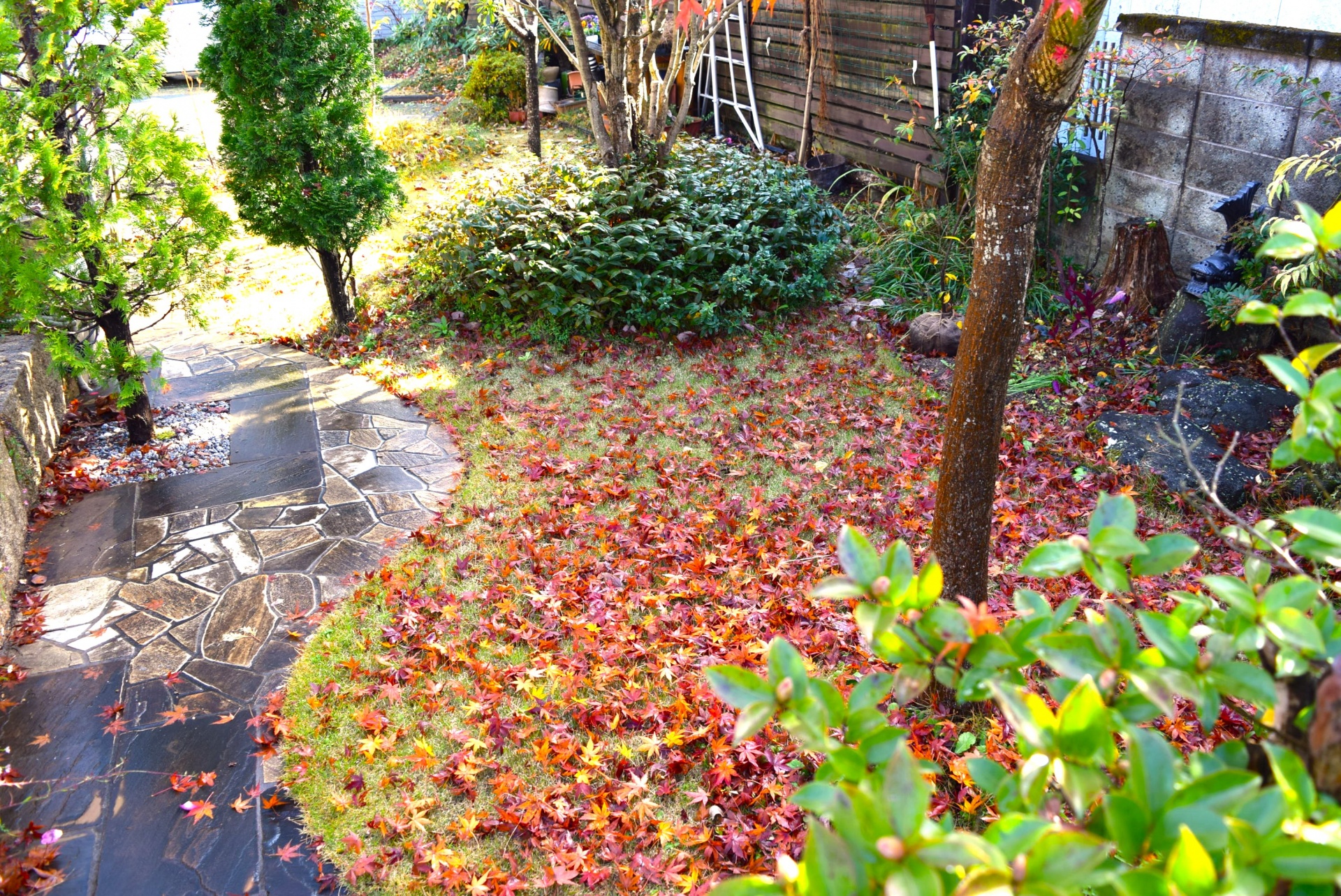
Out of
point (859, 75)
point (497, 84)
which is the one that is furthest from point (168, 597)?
point (497, 84)

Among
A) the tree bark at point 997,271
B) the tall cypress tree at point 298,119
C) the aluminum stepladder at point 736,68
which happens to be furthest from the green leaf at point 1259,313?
the aluminum stepladder at point 736,68

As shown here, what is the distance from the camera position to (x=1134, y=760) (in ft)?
3.03

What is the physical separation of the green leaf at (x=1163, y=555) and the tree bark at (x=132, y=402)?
230 inches

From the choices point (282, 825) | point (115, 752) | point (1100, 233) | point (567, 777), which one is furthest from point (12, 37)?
point (1100, 233)

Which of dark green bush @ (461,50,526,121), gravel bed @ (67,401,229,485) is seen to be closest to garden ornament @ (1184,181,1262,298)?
gravel bed @ (67,401,229,485)

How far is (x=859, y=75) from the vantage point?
9008 millimetres

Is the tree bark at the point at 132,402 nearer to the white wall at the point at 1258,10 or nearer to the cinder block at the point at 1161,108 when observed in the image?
the cinder block at the point at 1161,108

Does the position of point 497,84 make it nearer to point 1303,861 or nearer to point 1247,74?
point 1247,74

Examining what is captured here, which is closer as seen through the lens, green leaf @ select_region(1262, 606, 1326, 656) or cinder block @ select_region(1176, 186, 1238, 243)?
green leaf @ select_region(1262, 606, 1326, 656)

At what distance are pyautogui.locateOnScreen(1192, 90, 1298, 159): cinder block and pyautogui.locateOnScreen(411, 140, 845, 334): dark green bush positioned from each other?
9.19 ft

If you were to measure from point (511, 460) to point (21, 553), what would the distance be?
103 inches

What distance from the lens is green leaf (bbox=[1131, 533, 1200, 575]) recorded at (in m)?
1.09

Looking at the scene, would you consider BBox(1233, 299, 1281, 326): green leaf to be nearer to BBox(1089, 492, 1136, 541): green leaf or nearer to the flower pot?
BBox(1089, 492, 1136, 541): green leaf

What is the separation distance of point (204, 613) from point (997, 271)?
12.7 feet
